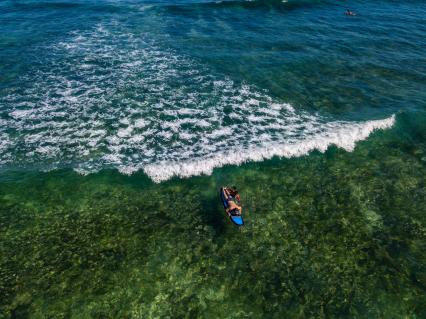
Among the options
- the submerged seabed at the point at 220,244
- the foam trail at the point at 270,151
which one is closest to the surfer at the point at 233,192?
the submerged seabed at the point at 220,244

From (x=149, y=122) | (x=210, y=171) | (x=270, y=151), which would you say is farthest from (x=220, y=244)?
(x=149, y=122)

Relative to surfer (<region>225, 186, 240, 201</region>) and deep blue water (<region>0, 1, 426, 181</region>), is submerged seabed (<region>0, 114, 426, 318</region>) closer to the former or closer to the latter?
surfer (<region>225, 186, 240, 201</region>)

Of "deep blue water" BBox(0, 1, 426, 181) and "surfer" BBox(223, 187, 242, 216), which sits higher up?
"deep blue water" BBox(0, 1, 426, 181)

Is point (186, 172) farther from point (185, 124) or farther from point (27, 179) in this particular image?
point (27, 179)

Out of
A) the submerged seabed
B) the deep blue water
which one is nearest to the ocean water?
the submerged seabed

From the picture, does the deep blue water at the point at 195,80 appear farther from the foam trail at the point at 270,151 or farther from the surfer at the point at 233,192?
the surfer at the point at 233,192

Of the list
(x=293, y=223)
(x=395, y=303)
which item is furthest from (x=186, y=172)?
(x=395, y=303)
